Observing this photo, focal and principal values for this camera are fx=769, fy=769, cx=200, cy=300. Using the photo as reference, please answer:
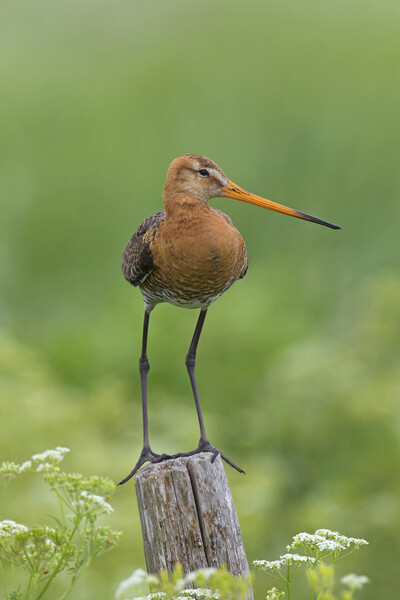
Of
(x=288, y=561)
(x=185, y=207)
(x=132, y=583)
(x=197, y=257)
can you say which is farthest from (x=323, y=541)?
(x=185, y=207)

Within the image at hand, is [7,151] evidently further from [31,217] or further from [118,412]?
[118,412]

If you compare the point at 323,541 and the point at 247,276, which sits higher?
the point at 247,276

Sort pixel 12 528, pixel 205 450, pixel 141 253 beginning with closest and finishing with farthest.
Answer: pixel 12 528, pixel 205 450, pixel 141 253

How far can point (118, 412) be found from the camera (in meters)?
7.05

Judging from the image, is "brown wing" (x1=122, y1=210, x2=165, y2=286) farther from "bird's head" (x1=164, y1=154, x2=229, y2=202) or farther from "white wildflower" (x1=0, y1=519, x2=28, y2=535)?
"white wildflower" (x1=0, y1=519, x2=28, y2=535)

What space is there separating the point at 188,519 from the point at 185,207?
1528mm

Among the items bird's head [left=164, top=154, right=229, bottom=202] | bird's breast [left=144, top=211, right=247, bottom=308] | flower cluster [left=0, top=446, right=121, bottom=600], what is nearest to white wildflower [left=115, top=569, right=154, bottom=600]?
flower cluster [left=0, top=446, right=121, bottom=600]

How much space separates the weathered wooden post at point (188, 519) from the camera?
10.9ft

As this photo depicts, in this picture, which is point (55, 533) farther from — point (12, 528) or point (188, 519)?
point (188, 519)

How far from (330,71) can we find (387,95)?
80 cm

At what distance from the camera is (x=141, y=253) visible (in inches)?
160

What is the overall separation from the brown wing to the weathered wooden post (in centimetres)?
112

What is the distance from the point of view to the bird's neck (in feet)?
12.7

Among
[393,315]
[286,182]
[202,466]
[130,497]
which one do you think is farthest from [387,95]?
[202,466]
